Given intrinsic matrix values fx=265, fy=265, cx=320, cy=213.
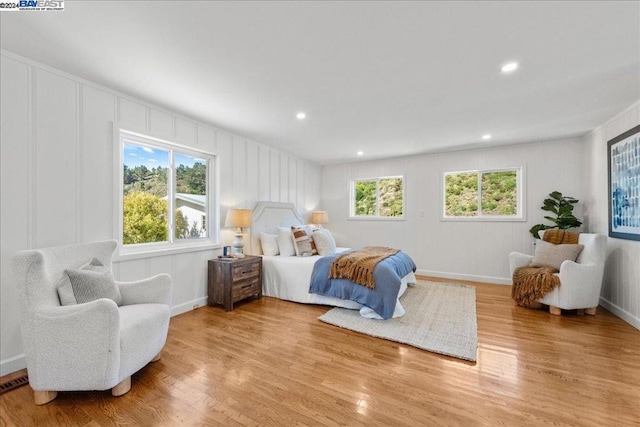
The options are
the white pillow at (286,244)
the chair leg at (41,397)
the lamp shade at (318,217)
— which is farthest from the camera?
the lamp shade at (318,217)

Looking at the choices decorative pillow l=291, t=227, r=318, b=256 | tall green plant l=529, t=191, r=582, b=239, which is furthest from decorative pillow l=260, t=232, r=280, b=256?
Answer: tall green plant l=529, t=191, r=582, b=239

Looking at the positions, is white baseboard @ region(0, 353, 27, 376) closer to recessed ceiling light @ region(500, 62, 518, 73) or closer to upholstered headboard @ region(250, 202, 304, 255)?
upholstered headboard @ region(250, 202, 304, 255)

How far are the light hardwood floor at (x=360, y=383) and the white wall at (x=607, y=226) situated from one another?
40 centimetres

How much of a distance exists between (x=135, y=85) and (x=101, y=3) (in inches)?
43.3

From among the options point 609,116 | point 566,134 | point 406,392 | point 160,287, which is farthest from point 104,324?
point 566,134

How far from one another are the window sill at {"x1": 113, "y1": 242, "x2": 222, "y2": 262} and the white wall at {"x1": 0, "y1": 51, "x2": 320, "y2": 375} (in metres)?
0.05

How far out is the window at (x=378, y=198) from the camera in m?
5.58

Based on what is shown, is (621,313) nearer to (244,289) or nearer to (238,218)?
(244,289)

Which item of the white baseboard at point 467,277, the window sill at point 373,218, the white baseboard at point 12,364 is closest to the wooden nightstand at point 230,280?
the white baseboard at point 12,364

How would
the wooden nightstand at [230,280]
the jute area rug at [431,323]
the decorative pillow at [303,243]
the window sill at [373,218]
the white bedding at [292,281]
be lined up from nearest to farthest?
the jute area rug at [431,323]
the wooden nightstand at [230,280]
the white bedding at [292,281]
the decorative pillow at [303,243]
the window sill at [373,218]

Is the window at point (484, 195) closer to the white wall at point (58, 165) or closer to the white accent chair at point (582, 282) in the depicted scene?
the white accent chair at point (582, 282)

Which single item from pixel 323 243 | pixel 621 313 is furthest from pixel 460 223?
pixel 323 243

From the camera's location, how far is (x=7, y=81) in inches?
79.7

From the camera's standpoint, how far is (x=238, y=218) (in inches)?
146
